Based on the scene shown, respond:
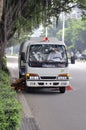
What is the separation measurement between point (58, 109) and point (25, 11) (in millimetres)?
14142

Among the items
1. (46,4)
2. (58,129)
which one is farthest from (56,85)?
(58,129)

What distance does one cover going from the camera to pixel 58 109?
564 inches

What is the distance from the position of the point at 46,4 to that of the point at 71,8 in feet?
16.7

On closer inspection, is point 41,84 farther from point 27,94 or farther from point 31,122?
point 31,122

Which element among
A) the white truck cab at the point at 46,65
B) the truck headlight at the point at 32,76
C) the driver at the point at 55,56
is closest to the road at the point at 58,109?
the white truck cab at the point at 46,65

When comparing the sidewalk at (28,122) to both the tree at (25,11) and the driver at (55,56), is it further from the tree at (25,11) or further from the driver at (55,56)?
the tree at (25,11)

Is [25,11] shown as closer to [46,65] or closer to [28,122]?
[46,65]

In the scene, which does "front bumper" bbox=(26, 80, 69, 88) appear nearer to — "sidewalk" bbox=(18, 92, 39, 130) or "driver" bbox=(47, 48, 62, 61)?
"driver" bbox=(47, 48, 62, 61)

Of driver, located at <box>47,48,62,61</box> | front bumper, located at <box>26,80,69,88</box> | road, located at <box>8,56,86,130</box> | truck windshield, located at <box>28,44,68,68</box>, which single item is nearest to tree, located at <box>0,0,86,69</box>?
truck windshield, located at <box>28,44,68,68</box>

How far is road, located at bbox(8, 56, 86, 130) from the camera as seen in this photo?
11.5 meters

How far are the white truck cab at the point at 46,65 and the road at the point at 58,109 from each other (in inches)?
21.5

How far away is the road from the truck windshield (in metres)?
1.29

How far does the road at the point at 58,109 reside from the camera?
1146 centimetres

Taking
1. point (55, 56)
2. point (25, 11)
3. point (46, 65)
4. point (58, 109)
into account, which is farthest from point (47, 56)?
point (25, 11)
